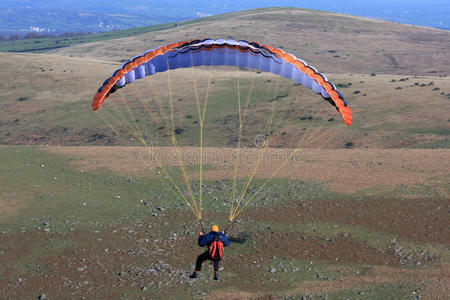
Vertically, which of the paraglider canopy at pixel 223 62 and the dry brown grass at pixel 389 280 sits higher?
the paraglider canopy at pixel 223 62

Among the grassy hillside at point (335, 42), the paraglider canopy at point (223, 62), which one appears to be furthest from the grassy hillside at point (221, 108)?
the grassy hillside at point (335, 42)

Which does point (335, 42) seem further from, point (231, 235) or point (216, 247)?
point (216, 247)

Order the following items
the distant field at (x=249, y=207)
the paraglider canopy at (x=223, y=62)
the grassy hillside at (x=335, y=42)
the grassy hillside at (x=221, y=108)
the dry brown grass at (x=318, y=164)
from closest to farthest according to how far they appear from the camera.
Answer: the distant field at (x=249, y=207) < the paraglider canopy at (x=223, y=62) < the dry brown grass at (x=318, y=164) < the grassy hillside at (x=221, y=108) < the grassy hillside at (x=335, y=42)

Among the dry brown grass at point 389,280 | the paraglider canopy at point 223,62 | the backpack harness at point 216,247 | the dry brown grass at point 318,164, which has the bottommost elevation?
the dry brown grass at point 389,280

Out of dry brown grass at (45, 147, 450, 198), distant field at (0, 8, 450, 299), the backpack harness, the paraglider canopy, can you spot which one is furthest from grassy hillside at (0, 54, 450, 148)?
the backpack harness

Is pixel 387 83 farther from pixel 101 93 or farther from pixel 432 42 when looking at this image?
pixel 432 42

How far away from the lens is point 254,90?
5322cm

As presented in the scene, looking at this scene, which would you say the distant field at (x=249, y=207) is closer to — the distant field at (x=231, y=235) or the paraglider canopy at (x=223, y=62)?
the distant field at (x=231, y=235)

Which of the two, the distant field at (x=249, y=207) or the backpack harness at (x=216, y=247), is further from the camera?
the distant field at (x=249, y=207)

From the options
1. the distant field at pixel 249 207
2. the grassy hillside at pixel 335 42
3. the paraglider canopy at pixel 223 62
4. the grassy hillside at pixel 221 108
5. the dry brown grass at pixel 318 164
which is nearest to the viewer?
the distant field at pixel 249 207

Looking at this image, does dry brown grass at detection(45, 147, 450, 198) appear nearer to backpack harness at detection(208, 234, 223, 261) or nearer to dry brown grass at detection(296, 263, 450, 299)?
dry brown grass at detection(296, 263, 450, 299)

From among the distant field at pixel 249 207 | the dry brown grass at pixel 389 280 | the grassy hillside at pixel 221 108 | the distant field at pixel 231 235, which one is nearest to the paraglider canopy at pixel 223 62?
the distant field at pixel 249 207

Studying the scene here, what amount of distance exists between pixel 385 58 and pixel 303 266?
9837 cm

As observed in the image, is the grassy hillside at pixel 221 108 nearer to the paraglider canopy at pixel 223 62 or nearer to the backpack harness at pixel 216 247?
the paraglider canopy at pixel 223 62
